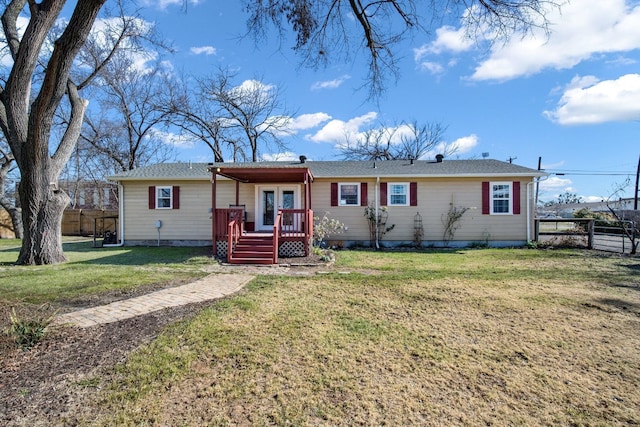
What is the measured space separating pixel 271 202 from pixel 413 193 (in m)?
5.51

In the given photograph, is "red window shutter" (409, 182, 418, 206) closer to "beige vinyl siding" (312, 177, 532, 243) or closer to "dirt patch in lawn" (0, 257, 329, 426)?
"beige vinyl siding" (312, 177, 532, 243)

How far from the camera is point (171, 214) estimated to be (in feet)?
42.6

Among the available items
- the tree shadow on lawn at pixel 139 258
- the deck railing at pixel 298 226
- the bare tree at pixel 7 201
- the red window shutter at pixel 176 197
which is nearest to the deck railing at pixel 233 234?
the tree shadow on lawn at pixel 139 258

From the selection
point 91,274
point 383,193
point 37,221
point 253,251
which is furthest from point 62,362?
point 383,193

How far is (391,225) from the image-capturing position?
41.7ft

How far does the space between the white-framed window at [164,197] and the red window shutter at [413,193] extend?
30.7ft

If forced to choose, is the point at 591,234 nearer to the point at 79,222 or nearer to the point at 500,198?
the point at 500,198

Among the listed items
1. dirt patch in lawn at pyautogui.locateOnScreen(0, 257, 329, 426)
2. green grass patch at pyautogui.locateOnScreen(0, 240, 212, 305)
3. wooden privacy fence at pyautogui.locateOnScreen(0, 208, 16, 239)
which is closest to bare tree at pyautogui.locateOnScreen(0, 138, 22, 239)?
wooden privacy fence at pyautogui.locateOnScreen(0, 208, 16, 239)

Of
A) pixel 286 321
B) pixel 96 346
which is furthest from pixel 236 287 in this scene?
pixel 96 346

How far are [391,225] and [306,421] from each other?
1086 cm

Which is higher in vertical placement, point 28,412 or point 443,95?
point 443,95

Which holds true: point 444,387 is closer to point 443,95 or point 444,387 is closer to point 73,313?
point 73,313

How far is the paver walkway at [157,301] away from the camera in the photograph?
13.8ft

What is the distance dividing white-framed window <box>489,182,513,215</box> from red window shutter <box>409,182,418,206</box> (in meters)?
2.81
